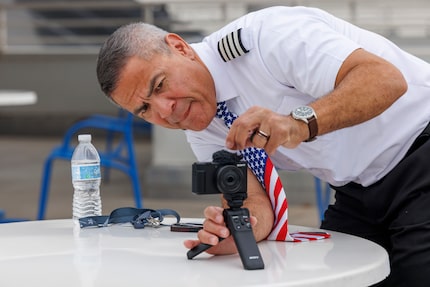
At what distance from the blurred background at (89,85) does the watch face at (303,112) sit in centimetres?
398

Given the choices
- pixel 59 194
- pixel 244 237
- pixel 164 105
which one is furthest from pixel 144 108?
pixel 59 194

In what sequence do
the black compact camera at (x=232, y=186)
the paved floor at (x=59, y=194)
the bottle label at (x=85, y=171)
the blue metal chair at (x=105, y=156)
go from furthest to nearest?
the paved floor at (x=59, y=194) → the blue metal chair at (x=105, y=156) → the bottle label at (x=85, y=171) → the black compact camera at (x=232, y=186)

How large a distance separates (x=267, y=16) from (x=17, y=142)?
9876mm

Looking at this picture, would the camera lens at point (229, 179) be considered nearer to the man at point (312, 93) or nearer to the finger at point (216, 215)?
A: the finger at point (216, 215)

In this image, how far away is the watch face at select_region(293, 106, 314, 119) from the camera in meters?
2.10

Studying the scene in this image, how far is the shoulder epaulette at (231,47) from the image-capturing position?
7.95ft

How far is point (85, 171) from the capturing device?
2.79m

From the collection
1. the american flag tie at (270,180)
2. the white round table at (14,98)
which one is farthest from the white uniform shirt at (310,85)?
the white round table at (14,98)

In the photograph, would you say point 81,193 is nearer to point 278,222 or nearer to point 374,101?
point 278,222

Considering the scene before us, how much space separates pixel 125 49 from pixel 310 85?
0.51 meters

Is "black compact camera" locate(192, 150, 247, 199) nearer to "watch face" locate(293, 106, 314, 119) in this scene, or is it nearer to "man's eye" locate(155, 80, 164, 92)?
"watch face" locate(293, 106, 314, 119)

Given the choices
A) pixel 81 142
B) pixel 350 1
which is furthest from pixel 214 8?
pixel 81 142

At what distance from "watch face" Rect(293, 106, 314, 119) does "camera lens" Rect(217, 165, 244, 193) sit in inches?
8.2

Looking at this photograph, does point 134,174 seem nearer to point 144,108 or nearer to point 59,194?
point 59,194
